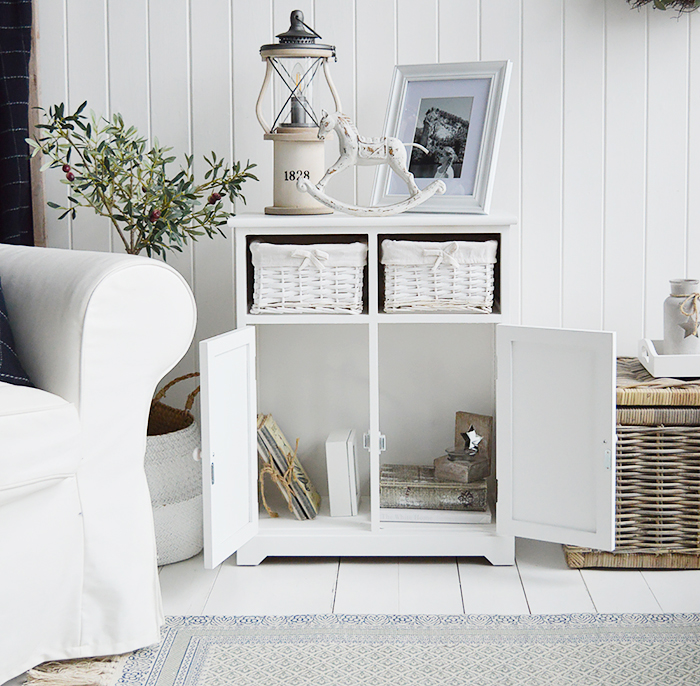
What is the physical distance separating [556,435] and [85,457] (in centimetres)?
102

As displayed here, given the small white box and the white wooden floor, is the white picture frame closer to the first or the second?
the small white box

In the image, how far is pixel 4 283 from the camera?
1706mm

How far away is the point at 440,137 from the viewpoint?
2.12 m

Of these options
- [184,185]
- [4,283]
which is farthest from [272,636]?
[184,185]

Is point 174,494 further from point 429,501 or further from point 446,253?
point 446,253

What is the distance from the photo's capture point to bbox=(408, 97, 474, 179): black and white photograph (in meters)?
2.10

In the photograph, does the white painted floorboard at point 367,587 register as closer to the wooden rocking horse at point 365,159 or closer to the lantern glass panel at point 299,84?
the wooden rocking horse at point 365,159

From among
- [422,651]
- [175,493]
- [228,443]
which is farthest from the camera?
[175,493]

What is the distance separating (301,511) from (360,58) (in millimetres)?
1202

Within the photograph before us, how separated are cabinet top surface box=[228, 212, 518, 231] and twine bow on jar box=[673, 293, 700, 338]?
17.6 inches

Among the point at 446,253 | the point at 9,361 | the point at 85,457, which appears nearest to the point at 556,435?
the point at 446,253

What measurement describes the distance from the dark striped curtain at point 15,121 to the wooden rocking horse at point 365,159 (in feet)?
2.78

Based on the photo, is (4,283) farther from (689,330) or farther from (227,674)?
(689,330)

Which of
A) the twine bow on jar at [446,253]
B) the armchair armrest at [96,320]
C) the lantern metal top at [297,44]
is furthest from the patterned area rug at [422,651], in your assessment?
the lantern metal top at [297,44]
